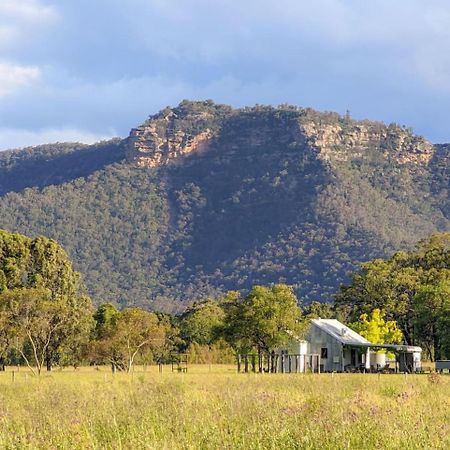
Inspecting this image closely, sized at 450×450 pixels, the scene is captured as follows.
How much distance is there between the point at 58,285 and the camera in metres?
66.4

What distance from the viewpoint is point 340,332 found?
75.8 meters

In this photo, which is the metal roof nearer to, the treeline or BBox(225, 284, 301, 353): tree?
the treeline

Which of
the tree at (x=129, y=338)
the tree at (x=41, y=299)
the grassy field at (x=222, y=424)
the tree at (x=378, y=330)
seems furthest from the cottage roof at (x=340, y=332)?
the grassy field at (x=222, y=424)

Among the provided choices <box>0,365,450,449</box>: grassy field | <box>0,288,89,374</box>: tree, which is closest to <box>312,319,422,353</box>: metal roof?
<box>0,288,89,374</box>: tree

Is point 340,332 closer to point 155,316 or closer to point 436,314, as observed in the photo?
point 436,314

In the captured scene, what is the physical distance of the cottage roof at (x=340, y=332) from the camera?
74675 millimetres

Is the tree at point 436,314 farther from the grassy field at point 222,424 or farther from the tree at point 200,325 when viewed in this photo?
the grassy field at point 222,424

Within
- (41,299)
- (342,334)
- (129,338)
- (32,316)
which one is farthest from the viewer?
(342,334)

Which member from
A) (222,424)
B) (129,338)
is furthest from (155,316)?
(222,424)

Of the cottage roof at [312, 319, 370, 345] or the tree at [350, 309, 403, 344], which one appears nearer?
the cottage roof at [312, 319, 370, 345]

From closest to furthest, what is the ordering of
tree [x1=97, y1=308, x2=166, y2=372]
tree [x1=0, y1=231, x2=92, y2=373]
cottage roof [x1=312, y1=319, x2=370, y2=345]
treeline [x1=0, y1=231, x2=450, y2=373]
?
1. tree [x1=0, y1=231, x2=92, y2=373]
2. treeline [x1=0, y1=231, x2=450, y2=373]
3. tree [x1=97, y1=308, x2=166, y2=372]
4. cottage roof [x1=312, y1=319, x2=370, y2=345]

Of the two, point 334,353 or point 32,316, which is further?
point 334,353

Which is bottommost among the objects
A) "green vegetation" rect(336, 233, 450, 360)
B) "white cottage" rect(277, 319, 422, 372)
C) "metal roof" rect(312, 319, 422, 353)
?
"white cottage" rect(277, 319, 422, 372)

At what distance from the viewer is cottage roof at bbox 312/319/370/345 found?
7468cm
